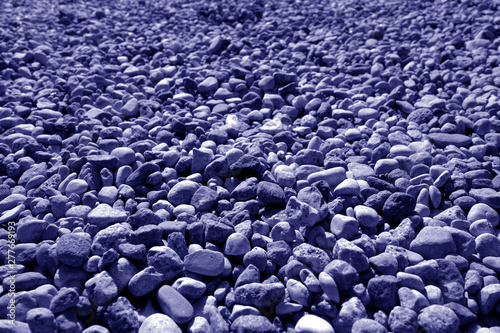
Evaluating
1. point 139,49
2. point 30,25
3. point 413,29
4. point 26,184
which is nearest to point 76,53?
point 139,49

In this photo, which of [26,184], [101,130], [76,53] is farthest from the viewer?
[76,53]

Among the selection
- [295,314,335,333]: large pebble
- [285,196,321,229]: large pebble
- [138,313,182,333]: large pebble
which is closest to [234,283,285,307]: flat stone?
[295,314,335,333]: large pebble

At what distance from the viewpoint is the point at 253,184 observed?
1.82 m

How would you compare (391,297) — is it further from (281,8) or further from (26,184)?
(281,8)

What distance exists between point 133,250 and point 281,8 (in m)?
3.94

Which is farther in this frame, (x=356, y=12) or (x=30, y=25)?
(x=356, y=12)

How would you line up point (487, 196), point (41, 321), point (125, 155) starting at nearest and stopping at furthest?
point (41, 321)
point (487, 196)
point (125, 155)

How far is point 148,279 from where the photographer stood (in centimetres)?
133

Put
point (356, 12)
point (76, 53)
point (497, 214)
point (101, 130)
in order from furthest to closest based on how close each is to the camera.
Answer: point (356, 12) → point (76, 53) → point (101, 130) → point (497, 214)

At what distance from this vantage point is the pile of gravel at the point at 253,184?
1.31 m

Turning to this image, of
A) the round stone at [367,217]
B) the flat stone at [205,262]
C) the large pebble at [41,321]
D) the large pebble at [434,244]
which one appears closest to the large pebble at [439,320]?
the large pebble at [434,244]

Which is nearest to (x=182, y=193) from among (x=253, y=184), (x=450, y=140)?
(x=253, y=184)

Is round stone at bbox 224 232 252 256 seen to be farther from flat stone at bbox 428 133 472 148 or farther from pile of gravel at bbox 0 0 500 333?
flat stone at bbox 428 133 472 148

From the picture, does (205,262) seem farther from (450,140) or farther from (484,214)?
(450,140)
